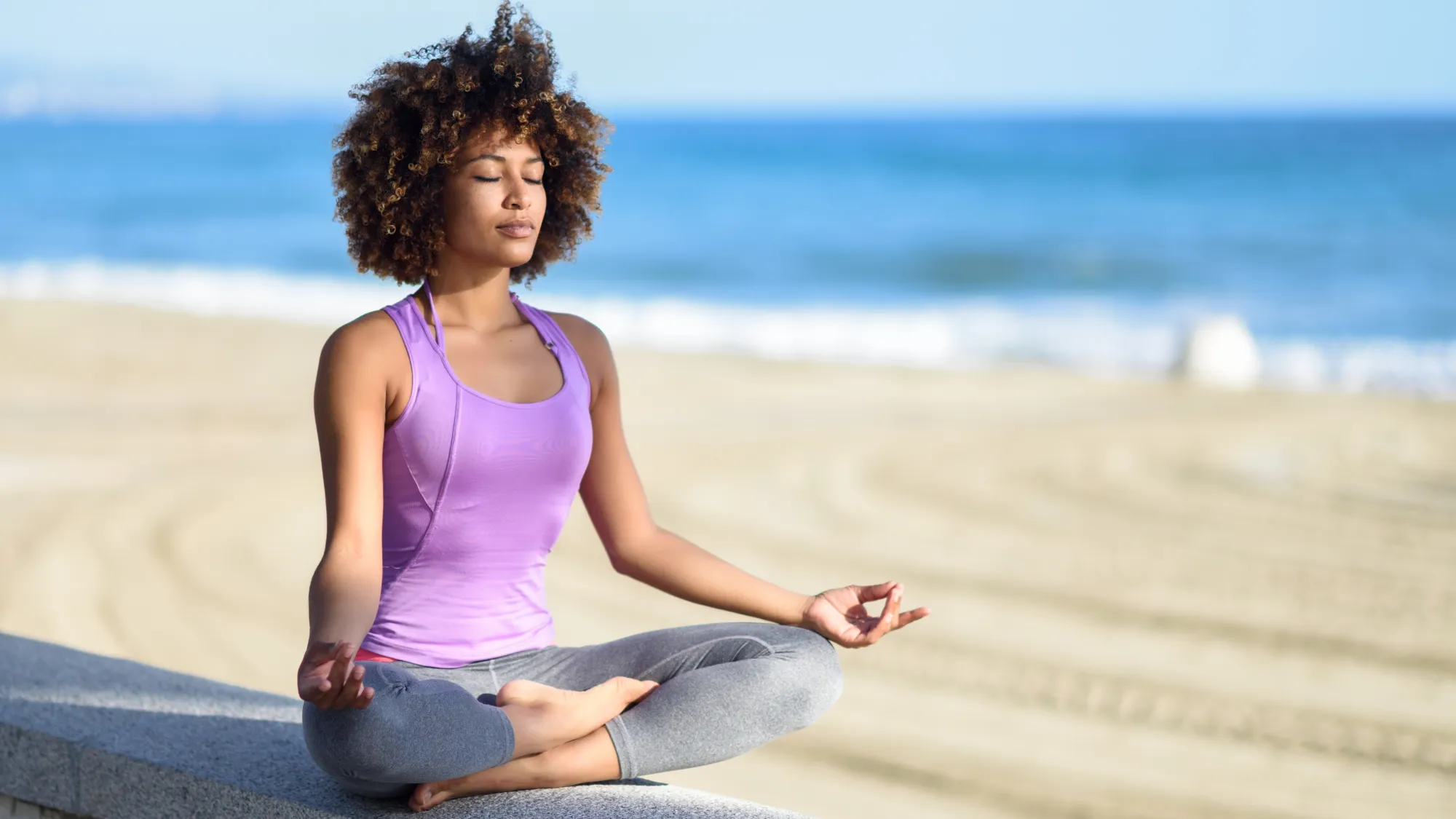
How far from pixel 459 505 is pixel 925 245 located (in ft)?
87.9

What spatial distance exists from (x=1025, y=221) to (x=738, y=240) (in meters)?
6.93

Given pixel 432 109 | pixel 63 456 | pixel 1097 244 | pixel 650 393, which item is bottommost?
pixel 63 456

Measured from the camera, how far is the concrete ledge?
2490 mm

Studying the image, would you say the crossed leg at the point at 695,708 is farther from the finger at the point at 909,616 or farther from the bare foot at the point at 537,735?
the finger at the point at 909,616

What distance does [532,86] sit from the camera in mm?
2684

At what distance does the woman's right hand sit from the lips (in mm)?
846

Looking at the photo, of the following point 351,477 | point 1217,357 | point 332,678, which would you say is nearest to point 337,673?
point 332,678

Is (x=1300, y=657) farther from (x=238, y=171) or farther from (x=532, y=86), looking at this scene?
(x=238, y=171)

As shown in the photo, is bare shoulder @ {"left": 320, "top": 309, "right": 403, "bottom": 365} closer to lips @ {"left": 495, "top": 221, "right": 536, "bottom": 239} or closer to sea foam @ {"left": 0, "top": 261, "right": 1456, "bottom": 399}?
lips @ {"left": 495, "top": 221, "right": 536, "bottom": 239}

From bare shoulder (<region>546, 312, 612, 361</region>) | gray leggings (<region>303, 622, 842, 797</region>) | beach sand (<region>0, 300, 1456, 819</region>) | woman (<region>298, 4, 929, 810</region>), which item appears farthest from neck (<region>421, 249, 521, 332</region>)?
beach sand (<region>0, 300, 1456, 819</region>)

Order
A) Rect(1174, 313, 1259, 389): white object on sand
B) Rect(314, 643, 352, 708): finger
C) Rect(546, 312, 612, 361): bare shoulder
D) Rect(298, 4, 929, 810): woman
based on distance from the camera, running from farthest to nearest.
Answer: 1. Rect(1174, 313, 1259, 389): white object on sand
2. Rect(546, 312, 612, 361): bare shoulder
3. Rect(298, 4, 929, 810): woman
4. Rect(314, 643, 352, 708): finger

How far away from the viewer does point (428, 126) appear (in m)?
2.59

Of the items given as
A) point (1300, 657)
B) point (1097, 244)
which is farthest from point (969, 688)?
point (1097, 244)

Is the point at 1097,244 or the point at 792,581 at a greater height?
the point at 1097,244
